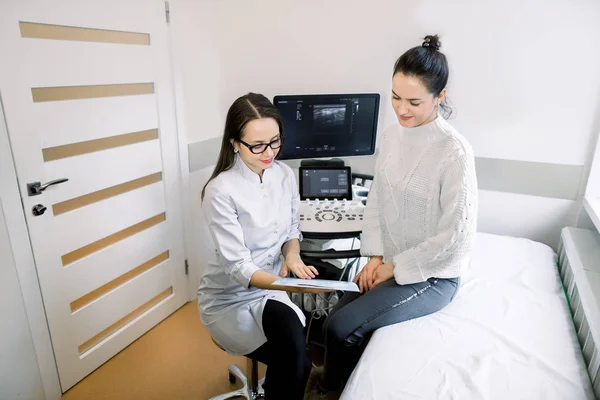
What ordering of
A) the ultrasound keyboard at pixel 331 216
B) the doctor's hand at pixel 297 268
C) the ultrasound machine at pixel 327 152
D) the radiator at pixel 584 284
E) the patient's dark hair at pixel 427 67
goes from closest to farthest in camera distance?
the radiator at pixel 584 284
the patient's dark hair at pixel 427 67
the doctor's hand at pixel 297 268
the ultrasound keyboard at pixel 331 216
the ultrasound machine at pixel 327 152

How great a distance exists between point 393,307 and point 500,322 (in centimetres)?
35

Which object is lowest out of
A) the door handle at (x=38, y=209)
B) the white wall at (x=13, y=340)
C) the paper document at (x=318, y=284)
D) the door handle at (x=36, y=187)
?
the white wall at (x=13, y=340)

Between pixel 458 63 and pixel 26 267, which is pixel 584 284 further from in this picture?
pixel 26 267

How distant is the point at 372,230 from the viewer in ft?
5.31

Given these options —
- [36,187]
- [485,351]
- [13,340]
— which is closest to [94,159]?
[36,187]

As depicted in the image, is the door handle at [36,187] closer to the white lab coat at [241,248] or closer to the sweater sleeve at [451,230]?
the white lab coat at [241,248]

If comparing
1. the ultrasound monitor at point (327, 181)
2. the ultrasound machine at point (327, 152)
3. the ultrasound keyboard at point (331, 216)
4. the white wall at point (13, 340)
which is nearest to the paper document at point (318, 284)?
the ultrasound keyboard at point (331, 216)

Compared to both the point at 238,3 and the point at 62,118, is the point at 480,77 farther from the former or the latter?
the point at 62,118

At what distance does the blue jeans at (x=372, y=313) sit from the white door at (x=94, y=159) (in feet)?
3.75

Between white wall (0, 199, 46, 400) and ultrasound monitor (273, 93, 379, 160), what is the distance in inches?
47.7

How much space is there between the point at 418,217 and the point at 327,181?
0.67 m

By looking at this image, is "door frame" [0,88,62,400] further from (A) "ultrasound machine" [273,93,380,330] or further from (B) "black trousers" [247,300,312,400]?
(A) "ultrasound machine" [273,93,380,330]

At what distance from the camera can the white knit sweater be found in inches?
51.4

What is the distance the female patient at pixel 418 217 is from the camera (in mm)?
1306
